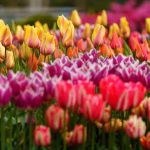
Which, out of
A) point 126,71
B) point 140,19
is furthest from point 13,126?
point 140,19

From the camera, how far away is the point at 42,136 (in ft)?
9.87

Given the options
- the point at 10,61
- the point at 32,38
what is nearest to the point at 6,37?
the point at 32,38

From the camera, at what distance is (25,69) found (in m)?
4.30

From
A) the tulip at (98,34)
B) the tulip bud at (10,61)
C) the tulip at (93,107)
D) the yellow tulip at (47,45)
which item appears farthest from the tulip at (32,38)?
the tulip at (93,107)

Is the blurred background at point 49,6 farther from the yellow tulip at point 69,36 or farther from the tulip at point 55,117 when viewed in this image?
the tulip at point 55,117

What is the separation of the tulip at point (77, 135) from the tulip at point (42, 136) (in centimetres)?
13

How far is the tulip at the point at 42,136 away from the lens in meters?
3.01

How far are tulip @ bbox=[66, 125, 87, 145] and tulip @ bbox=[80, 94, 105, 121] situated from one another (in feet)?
0.35

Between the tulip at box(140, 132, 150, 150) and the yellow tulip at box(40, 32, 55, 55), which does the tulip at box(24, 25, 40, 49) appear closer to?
the yellow tulip at box(40, 32, 55, 55)

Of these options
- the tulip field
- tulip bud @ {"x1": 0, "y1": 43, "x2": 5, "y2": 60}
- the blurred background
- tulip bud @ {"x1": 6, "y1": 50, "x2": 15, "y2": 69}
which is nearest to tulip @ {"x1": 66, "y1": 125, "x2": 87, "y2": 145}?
the tulip field

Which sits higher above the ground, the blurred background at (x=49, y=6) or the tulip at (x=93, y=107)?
the blurred background at (x=49, y=6)

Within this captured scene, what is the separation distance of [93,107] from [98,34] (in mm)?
1649

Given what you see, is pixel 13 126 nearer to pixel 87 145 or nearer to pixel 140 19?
pixel 87 145

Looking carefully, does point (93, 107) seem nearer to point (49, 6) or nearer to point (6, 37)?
point (6, 37)
